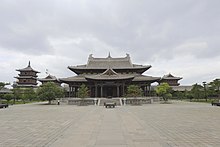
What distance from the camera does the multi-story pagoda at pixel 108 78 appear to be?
51531 mm

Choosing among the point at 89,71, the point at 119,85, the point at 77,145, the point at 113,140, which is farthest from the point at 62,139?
the point at 89,71

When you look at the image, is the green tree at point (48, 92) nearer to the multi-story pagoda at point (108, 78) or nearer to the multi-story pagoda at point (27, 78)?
the multi-story pagoda at point (108, 78)

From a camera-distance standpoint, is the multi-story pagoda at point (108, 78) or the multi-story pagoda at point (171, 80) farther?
the multi-story pagoda at point (171, 80)

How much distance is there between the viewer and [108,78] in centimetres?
5028

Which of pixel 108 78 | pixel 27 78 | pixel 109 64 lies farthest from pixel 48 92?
pixel 27 78

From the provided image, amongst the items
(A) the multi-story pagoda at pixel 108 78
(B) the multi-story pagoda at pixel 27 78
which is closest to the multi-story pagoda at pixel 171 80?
(A) the multi-story pagoda at pixel 108 78

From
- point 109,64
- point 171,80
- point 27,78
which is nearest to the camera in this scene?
point 109,64

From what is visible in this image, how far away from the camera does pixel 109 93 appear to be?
55875 millimetres

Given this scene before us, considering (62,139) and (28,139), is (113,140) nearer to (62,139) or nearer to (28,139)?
(62,139)

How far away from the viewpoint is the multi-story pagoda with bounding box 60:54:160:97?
51.5 meters

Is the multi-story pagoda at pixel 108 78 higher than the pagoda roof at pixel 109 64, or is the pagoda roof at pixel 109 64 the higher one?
the pagoda roof at pixel 109 64

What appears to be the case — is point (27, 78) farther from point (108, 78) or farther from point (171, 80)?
point (171, 80)

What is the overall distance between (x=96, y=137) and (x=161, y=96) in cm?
4623

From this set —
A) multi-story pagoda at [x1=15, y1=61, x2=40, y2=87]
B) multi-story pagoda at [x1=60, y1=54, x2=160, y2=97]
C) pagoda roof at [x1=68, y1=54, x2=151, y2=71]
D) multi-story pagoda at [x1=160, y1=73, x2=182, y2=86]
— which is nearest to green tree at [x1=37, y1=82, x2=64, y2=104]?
multi-story pagoda at [x1=60, y1=54, x2=160, y2=97]
